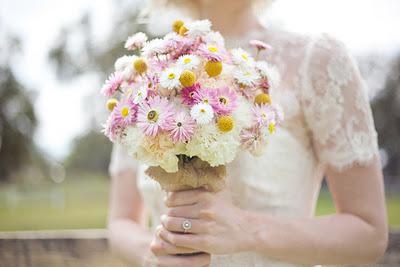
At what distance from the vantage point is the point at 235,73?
179 cm

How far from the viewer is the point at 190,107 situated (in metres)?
1.71

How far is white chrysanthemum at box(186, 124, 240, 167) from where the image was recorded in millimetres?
1673

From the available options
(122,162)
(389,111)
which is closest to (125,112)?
(122,162)

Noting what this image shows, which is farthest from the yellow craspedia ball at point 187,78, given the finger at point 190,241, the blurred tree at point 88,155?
the blurred tree at point 88,155

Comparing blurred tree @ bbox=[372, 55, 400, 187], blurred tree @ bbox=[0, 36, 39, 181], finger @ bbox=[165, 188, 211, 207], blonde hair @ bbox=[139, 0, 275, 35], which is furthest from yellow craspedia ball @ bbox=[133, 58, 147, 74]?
blurred tree @ bbox=[372, 55, 400, 187]

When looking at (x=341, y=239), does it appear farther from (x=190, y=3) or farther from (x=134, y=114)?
(x=190, y=3)

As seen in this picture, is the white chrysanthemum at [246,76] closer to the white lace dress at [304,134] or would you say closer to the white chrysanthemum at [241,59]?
the white chrysanthemum at [241,59]

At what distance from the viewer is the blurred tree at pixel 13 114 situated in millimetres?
29136

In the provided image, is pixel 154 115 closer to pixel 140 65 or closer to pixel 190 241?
pixel 140 65

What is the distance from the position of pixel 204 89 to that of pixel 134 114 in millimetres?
253

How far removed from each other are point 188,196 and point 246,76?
0.48 meters

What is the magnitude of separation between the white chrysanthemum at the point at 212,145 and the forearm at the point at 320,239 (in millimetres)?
408

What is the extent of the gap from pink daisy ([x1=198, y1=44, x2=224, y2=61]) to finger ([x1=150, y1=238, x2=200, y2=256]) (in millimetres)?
686

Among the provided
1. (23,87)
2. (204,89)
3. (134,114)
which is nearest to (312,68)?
(204,89)
